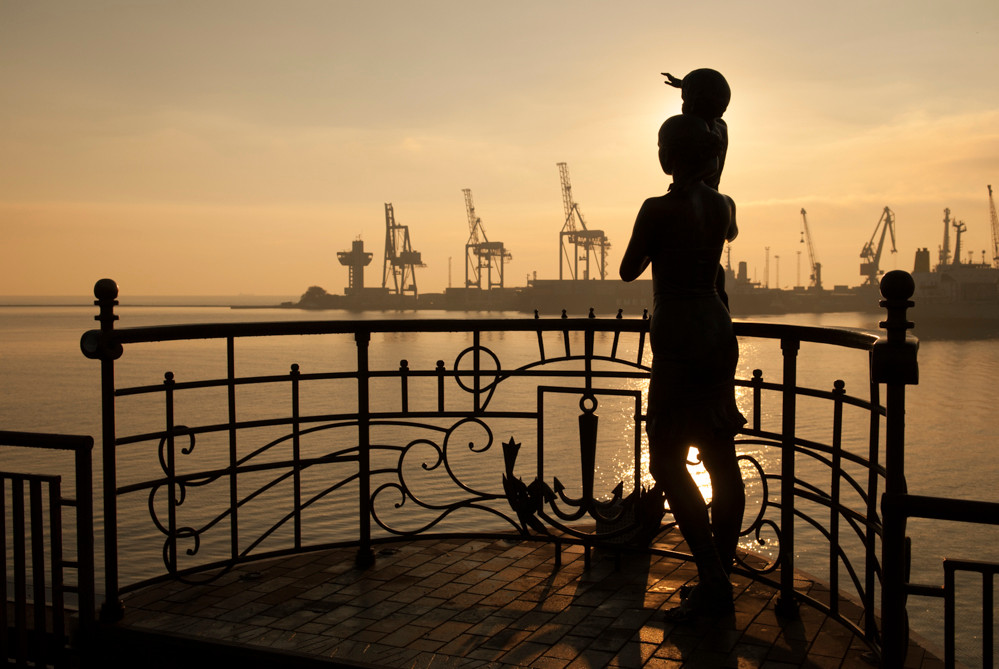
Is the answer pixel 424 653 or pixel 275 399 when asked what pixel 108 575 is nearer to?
pixel 424 653

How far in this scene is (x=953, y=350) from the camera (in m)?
44.9

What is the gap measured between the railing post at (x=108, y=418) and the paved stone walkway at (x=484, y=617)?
0.10 meters

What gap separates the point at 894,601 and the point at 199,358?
41.7m

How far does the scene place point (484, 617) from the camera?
302 centimetres

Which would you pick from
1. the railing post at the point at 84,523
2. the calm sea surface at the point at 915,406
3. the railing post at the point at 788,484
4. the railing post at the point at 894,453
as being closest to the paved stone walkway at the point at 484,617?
the railing post at the point at 788,484

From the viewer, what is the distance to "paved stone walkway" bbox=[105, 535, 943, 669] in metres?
2.65

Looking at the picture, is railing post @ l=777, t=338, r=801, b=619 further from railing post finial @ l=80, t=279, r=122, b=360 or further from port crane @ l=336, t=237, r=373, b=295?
port crane @ l=336, t=237, r=373, b=295

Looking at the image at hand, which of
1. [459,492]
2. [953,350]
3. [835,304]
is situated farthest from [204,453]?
[835,304]

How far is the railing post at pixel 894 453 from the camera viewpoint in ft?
6.43

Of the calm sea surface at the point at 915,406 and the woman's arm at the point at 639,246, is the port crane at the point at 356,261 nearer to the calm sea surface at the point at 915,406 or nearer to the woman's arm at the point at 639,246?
the calm sea surface at the point at 915,406

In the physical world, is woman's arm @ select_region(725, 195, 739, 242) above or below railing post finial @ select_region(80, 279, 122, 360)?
above

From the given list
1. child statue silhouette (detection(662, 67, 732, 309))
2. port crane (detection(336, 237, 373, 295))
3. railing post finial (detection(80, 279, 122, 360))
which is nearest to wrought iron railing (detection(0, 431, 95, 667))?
railing post finial (detection(80, 279, 122, 360))

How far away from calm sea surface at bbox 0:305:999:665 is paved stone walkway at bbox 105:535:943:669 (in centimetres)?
528

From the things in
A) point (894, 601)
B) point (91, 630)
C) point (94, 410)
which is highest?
point (894, 601)
